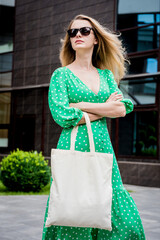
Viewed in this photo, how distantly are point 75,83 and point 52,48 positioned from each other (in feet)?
45.3

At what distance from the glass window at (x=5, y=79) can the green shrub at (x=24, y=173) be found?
8601mm

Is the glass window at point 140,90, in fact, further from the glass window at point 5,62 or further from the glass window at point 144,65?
the glass window at point 5,62

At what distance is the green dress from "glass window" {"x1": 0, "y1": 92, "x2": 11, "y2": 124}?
15.2 m

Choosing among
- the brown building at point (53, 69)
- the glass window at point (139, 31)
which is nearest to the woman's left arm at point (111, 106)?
the brown building at point (53, 69)

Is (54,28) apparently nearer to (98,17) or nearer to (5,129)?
(98,17)

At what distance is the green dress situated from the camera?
2.67 meters

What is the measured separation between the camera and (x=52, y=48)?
16344 mm

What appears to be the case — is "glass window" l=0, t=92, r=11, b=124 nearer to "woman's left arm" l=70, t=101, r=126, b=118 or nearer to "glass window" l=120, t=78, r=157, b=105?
"glass window" l=120, t=78, r=157, b=105

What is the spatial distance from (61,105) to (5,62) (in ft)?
51.7

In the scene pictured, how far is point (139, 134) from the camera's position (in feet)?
45.7

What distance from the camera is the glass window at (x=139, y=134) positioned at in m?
13.4

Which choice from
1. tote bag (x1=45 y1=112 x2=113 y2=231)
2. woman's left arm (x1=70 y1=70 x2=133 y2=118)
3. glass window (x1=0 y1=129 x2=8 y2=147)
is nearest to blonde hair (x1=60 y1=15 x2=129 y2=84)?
woman's left arm (x1=70 y1=70 x2=133 y2=118)

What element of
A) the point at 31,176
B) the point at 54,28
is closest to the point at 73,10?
the point at 54,28

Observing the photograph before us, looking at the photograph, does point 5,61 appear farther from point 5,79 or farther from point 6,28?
point 6,28
